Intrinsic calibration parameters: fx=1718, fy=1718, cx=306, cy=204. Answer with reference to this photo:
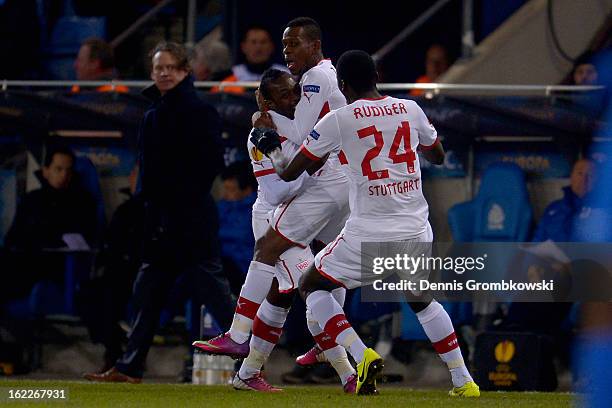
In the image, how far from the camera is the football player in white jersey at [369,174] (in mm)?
9664

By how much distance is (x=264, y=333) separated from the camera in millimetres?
10594

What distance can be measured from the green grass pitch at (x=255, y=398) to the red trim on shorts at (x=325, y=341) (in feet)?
0.97

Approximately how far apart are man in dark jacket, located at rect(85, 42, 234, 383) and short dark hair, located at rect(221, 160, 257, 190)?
86.7 inches

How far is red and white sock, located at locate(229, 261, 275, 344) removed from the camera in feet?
34.7

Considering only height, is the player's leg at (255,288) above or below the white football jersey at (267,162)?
below

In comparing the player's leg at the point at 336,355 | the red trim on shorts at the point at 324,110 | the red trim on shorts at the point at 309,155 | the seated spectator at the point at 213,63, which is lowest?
the player's leg at the point at 336,355

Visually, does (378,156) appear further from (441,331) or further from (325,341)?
(325,341)

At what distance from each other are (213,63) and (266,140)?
17.8 feet

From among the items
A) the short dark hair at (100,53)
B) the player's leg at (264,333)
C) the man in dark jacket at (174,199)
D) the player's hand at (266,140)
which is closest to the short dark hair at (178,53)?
the man in dark jacket at (174,199)

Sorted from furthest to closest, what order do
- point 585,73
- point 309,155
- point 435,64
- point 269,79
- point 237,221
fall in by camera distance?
point 435,64 < point 237,221 < point 585,73 < point 269,79 < point 309,155

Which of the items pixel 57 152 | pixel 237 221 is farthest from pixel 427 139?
pixel 57 152

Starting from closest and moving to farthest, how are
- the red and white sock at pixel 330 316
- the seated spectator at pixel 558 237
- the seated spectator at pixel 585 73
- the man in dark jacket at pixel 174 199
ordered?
the red and white sock at pixel 330 316 < the man in dark jacket at pixel 174 199 < the seated spectator at pixel 558 237 < the seated spectator at pixel 585 73

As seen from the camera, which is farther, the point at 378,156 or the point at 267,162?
the point at 267,162

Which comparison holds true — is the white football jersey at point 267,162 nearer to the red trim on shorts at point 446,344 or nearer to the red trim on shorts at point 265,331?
the red trim on shorts at point 265,331
